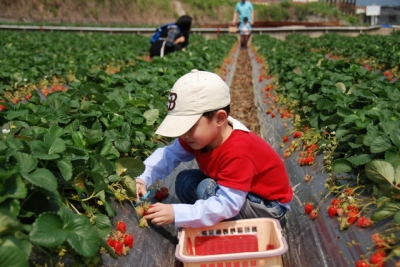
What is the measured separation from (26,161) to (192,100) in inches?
38.5

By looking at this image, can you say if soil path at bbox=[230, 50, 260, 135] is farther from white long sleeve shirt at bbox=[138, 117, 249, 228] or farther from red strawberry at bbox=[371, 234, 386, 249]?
red strawberry at bbox=[371, 234, 386, 249]

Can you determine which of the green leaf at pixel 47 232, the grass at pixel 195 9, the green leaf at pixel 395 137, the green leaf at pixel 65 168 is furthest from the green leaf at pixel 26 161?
the grass at pixel 195 9

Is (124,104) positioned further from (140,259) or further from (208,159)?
(140,259)

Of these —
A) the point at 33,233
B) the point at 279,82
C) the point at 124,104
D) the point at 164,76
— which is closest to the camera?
the point at 33,233

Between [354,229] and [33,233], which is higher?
[33,233]

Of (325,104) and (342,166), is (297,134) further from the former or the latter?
(342,166)

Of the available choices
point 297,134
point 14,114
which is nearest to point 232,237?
point 14,114

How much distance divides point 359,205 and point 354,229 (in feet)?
0.56

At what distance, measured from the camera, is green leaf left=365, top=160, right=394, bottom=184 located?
2496mm

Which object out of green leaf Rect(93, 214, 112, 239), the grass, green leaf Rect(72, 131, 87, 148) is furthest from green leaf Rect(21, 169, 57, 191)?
the grass

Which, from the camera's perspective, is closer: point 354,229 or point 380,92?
point 354,229

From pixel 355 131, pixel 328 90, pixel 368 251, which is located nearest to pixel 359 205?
pixel 368 251

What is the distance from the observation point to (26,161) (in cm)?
211

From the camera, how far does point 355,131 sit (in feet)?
11.3
